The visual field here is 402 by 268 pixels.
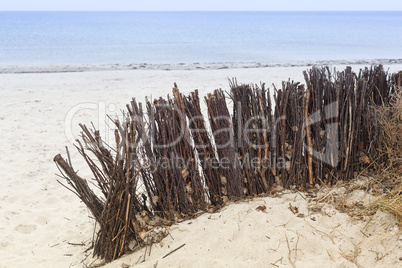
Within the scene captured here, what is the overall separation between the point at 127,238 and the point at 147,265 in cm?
27

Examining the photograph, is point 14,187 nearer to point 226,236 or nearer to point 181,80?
point 226,236

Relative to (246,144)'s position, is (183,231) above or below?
below

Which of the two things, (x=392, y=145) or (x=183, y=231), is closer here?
(x=183, y=231)

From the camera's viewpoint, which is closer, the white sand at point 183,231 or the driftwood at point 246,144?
the white sand at point 183,231

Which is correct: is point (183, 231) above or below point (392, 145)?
below

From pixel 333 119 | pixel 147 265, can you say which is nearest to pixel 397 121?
pixel 333 119

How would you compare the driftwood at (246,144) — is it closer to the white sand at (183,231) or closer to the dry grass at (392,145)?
the dry grass at (392,145)

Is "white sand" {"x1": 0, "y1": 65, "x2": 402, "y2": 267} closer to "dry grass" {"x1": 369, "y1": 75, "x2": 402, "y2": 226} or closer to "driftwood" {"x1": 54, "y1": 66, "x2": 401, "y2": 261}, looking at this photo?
Answer: "driftwood" {"x1": 54, "y1": 66, "x2": 401, "y2": 261}

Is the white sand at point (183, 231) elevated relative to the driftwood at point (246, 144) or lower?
lower

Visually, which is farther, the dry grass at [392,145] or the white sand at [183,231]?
the dry grass at [392,145]

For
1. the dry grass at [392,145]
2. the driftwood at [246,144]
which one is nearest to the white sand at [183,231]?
the driftwood at [246,144]

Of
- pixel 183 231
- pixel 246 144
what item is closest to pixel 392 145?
pixel 246 144

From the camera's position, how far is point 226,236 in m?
2.26

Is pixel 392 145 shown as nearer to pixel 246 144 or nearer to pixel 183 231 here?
pixel 246 144
